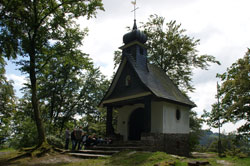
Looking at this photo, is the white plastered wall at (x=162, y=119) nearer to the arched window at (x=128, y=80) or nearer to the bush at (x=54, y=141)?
the arched window at (x=128, y=80)

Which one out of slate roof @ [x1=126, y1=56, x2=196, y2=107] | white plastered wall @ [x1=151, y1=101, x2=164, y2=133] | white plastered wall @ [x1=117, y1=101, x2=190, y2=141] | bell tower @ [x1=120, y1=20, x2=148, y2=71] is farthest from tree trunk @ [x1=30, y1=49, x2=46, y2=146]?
white plastered wall @ [x1=151, y1=101, x2=164, y2=133]

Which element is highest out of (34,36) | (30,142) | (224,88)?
(34,36)

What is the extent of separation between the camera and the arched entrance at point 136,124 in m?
17.3

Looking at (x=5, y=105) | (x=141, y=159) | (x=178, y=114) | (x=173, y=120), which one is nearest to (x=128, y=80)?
(x=173, y=120)

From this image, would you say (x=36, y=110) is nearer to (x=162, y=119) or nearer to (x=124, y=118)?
(x=124, y=118)

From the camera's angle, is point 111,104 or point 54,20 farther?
point 111,104

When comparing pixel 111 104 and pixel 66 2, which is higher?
pixel 66 2

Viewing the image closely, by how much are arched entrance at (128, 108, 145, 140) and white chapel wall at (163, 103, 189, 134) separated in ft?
7.41

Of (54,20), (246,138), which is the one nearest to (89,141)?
(54,20)

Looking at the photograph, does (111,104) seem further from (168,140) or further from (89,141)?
(168,140)

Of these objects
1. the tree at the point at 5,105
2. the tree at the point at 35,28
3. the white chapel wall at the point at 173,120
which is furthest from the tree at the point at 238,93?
the tree at the point at 5,105

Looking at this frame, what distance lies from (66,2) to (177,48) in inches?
607

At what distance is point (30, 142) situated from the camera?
1645 cm

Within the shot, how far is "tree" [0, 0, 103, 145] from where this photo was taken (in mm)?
12992
